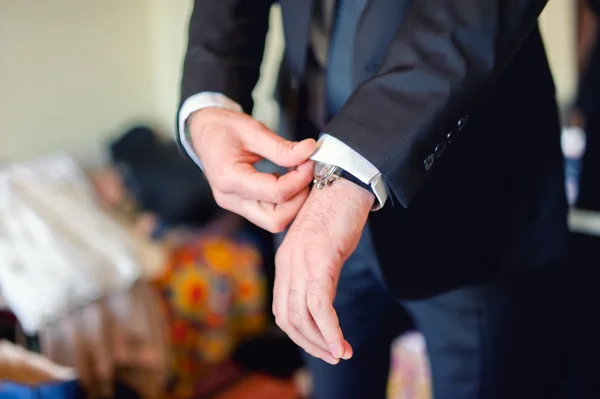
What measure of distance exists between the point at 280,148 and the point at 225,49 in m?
0.24

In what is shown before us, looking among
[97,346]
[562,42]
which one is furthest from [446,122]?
[562,42]

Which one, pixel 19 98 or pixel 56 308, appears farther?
pixel 19 98

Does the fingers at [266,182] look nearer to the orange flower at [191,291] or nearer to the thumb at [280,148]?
the thumb at [280,148]

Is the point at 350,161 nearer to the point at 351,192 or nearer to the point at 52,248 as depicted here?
the point at 351,192

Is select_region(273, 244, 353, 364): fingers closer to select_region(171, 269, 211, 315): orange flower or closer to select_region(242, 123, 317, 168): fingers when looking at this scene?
select_region(242, 123, 317, 168): fingers

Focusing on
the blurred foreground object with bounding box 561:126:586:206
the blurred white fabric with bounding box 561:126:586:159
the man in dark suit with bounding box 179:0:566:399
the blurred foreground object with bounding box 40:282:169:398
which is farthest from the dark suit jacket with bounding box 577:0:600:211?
the blurred foreground object with bounding box 40:282:169:398

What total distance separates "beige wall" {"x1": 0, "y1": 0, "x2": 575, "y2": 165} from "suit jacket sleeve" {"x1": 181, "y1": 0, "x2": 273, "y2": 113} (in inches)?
44.9

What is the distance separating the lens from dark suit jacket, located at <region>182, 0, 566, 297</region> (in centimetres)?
53

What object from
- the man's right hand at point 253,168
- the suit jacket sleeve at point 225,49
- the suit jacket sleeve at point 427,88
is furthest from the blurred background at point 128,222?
the suit jacket sleeve at point 427,88

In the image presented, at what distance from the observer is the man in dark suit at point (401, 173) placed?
21.0 inches

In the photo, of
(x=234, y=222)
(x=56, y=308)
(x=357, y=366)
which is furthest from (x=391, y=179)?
(x=234, y=222)

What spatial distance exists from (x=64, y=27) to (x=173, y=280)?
1.07 metres

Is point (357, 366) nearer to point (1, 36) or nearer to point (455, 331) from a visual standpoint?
point (455, 331)

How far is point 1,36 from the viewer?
1.93 m
